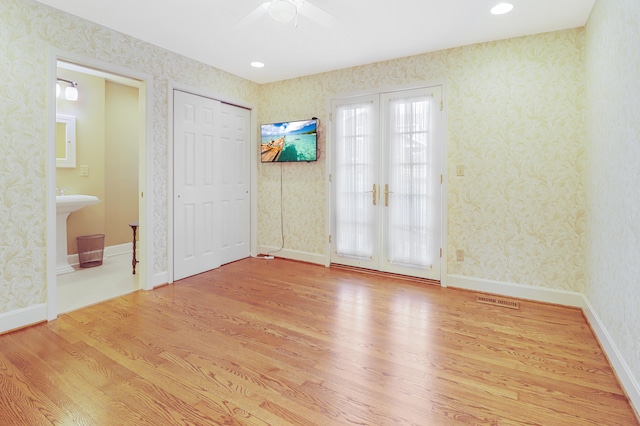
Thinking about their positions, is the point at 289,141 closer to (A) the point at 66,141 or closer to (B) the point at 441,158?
(B) the point at 441,158

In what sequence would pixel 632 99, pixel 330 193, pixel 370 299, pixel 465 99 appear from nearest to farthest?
1. pixel 632 99
2. pixel 370 299
3. pixel 465 99
4. pixel 330 193

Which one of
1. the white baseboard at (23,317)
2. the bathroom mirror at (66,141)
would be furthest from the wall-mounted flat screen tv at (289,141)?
the white baseboard at (23,317)

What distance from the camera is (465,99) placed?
3617 millimetres

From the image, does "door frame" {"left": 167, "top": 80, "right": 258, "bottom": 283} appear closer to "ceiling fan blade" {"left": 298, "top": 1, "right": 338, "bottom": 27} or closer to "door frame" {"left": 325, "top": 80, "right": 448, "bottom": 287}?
"door frame" {"left": 325, "top": 80, "right": 448, "bottom": 287}

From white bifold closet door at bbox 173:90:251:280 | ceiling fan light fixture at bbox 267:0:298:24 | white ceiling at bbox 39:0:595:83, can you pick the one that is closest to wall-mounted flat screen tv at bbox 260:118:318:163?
white bifold closet door at bbox 173:90:251:280

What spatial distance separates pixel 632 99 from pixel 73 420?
3.26 metres

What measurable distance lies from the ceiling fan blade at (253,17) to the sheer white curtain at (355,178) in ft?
5.60

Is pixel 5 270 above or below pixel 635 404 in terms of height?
above

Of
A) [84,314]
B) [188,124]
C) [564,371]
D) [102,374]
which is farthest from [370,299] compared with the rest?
[188,124]

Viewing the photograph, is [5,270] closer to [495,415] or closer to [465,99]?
[495,415]

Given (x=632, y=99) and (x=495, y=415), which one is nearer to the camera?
(x=495, y=415)

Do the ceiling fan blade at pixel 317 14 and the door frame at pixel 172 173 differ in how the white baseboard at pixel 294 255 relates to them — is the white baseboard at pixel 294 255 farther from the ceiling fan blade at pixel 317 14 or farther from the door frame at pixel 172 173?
the ceiling fan blade at pixel 317 14

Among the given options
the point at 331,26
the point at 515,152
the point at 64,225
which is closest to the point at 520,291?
the point at 515,152

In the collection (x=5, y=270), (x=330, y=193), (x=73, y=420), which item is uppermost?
(x=330, y=193)
